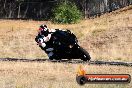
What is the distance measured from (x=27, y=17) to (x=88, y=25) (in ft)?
50.5

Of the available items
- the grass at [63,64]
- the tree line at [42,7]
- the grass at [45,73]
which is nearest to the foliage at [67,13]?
the grass at [63,64]

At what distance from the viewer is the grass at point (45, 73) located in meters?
16.7

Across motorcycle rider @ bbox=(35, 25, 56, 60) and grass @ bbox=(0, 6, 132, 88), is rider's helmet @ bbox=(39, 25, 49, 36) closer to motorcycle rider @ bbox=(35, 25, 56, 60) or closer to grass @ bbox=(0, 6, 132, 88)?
motorcycle rider @ bbox=(35, 25, 56, 60)

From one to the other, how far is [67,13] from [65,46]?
2870cm

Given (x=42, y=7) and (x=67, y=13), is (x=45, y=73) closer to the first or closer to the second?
(x=67, y=13)

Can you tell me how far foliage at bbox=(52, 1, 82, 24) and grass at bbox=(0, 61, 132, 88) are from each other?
28197 mm

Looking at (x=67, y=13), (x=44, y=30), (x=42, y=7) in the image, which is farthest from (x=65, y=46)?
(x=42, y=7)

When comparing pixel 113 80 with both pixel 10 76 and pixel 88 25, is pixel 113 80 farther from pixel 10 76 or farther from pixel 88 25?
pixel 88 25

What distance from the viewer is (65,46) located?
26156 millimetres

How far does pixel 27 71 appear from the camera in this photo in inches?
853

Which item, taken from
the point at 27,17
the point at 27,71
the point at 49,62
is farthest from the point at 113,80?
the point at 27,17

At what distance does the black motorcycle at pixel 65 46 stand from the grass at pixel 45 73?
3.89 ft

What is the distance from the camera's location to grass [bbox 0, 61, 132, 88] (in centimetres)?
1673

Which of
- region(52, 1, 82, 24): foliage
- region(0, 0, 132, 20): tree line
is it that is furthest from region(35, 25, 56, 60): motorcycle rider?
region(0, 0, 132, 20): tree line
